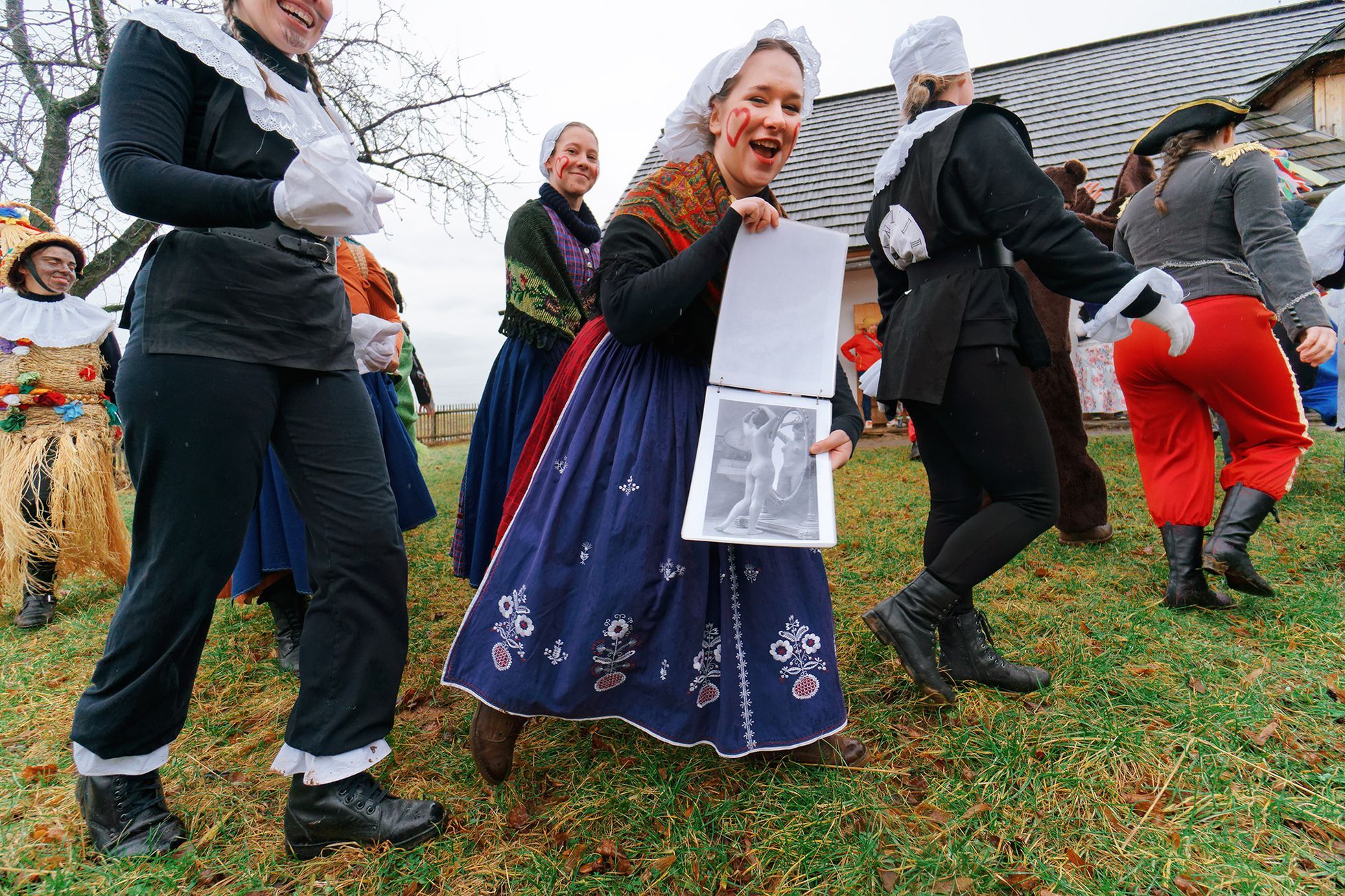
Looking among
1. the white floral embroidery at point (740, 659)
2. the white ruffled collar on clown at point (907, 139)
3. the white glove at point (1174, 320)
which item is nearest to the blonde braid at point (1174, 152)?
the white glove at point (1174, 320)

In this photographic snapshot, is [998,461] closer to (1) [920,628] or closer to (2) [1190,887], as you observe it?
(1) [920,628]

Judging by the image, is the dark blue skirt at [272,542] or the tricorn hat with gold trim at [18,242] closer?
the dark blue skirt at [272,542]

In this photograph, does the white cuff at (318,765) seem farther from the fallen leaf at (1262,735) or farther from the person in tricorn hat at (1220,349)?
the person in tricorn hat at (1220,349)

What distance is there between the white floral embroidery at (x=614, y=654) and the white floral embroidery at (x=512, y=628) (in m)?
0.17

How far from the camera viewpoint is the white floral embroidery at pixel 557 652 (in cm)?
160

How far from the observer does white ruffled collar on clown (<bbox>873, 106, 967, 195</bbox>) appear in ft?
6.77

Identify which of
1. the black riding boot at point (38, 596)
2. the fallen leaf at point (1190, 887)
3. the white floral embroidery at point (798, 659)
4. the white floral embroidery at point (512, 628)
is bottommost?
the black riding boot at point (38, 596)

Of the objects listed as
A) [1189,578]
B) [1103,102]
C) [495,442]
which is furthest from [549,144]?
[1103,102]

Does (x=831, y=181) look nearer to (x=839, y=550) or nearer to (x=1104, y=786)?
(x=839, y=550)

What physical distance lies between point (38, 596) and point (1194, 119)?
5873 millimetres

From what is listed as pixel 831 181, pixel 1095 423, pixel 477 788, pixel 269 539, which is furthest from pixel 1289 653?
pixel 831 181

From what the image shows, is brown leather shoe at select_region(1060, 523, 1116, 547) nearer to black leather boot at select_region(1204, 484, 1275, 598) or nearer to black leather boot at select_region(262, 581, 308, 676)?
black leather boot at select_region(1204, 484, 1275, 598)

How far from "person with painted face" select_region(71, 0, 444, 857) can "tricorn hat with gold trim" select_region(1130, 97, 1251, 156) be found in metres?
2.98

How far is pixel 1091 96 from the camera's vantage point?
35.7 feet
